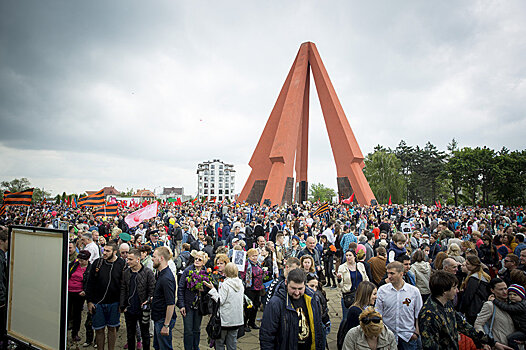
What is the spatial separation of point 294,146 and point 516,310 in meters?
21.5

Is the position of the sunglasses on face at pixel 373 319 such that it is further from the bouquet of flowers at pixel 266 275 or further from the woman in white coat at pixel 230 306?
the bouquet of flowers at pixel 266 275

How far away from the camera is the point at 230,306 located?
3.41 metres

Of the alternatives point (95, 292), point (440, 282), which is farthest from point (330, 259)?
point (95, 292)

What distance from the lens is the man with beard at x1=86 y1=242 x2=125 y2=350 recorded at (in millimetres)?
3840

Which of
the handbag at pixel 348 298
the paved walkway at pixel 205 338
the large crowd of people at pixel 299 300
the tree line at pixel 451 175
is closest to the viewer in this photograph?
the large crowd of people at pixel 299 300

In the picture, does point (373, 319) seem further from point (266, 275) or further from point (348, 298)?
point (266, 275)

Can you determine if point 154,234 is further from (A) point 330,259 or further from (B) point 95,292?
(A) point 330,259

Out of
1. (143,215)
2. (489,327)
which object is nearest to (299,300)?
(489,327)

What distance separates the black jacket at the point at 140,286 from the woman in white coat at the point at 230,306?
3.11ft

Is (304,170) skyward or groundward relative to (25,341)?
skyward

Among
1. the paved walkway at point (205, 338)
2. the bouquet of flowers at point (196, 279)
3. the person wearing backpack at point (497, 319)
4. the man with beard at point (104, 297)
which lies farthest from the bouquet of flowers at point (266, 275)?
the person wearing backpack at point (497, 319)

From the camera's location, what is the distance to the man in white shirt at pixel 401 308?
3130 mm

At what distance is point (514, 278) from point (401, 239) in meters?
2.01

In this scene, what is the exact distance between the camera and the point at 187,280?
380 cm
